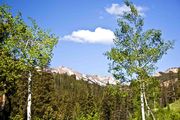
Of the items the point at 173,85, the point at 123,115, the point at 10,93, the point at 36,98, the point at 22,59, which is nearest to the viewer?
the point at 22,59

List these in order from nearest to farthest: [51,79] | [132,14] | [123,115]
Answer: [132,14] → [51,79] → [123,115]

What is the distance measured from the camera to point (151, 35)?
35.1m

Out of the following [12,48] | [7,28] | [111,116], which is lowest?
[111,116]

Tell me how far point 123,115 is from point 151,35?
110m

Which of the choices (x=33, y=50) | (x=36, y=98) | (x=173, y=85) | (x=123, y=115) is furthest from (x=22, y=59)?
(x=173, y=85)

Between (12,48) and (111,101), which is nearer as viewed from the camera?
(12,48)

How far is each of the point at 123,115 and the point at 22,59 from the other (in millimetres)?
112955

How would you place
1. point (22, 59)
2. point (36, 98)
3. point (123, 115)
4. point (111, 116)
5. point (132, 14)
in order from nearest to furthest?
point (22, 59) < point (132, 14) < point (36, 98) < point (111, 116) < point (123, 115)

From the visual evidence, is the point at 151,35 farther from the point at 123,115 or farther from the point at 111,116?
the point at 123,115

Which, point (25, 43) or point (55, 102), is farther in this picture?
point (55, 102)

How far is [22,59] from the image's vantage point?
108 feet

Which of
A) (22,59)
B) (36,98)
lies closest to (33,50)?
(22,59)

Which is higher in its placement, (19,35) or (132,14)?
(132,14)

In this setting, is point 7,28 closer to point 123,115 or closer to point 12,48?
point 12,48
